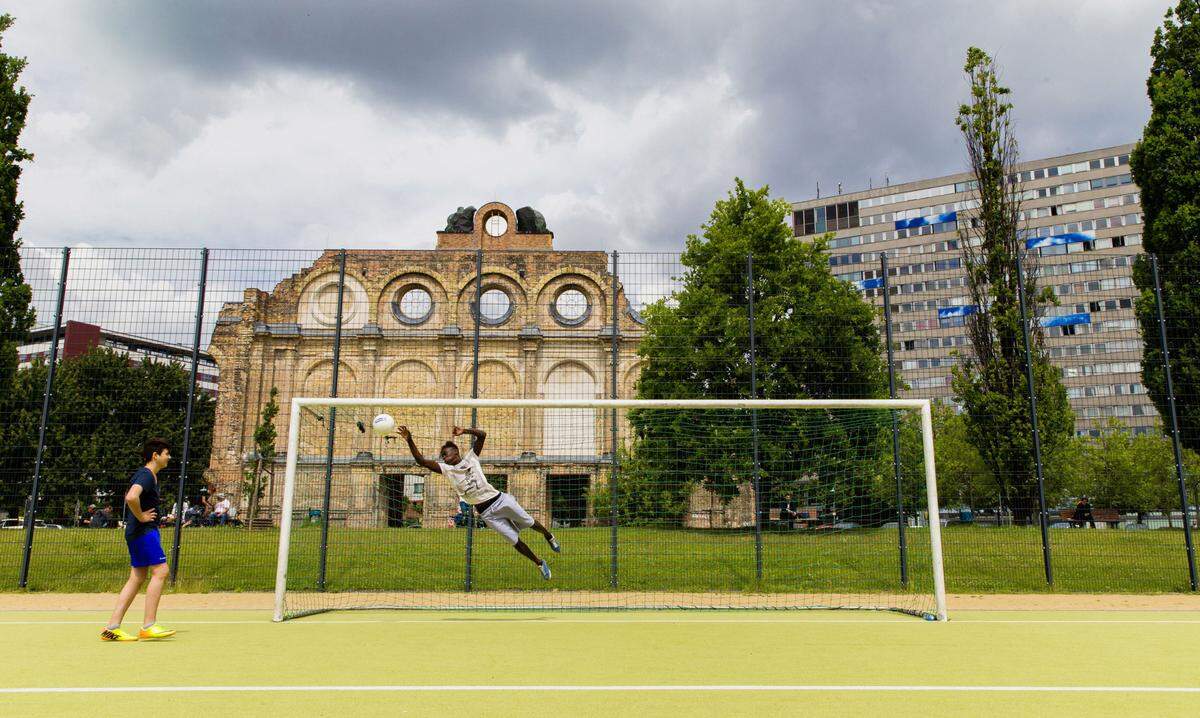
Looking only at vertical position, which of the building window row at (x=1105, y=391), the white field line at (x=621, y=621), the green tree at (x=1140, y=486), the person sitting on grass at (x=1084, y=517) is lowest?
the white field line at (x=621, y=621)

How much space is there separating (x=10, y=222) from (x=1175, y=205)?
24.9m

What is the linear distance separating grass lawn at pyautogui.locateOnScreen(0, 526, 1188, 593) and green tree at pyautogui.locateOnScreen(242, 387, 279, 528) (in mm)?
1304

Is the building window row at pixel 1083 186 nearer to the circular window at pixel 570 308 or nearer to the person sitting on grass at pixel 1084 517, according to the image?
the circular window at pixel 570 308

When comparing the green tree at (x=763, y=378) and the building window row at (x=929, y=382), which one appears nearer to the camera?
the green tree at (x=763, y=378)

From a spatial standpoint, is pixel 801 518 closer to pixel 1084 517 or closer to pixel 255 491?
pixel 1084 517

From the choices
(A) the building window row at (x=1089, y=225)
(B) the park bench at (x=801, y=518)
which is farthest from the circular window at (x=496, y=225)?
(A) the building window row at (x=1089, y=225)

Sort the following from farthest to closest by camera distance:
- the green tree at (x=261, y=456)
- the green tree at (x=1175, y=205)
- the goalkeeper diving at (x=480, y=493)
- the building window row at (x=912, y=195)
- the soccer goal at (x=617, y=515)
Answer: the building window row at (x=912, y=195)
the green tree at (x=1175, y=205)
the green tree at (x=261, y=456)
the soccer goal at (x=617, y=515)
the goalkeeper diving at (x=480, y=493)

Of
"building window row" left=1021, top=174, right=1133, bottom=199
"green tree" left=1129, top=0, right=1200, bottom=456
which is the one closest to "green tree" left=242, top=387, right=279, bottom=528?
"green tree" left=1129, top=0, right=1200, bottom=456

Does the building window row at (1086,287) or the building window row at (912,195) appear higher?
the building window row at (912,195)

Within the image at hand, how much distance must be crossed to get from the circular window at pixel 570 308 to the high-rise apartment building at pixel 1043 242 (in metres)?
39.5

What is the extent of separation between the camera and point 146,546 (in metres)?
7.64

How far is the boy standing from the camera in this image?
7.50 m

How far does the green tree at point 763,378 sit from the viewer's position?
1338cm

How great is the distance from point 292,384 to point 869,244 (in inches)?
3441
